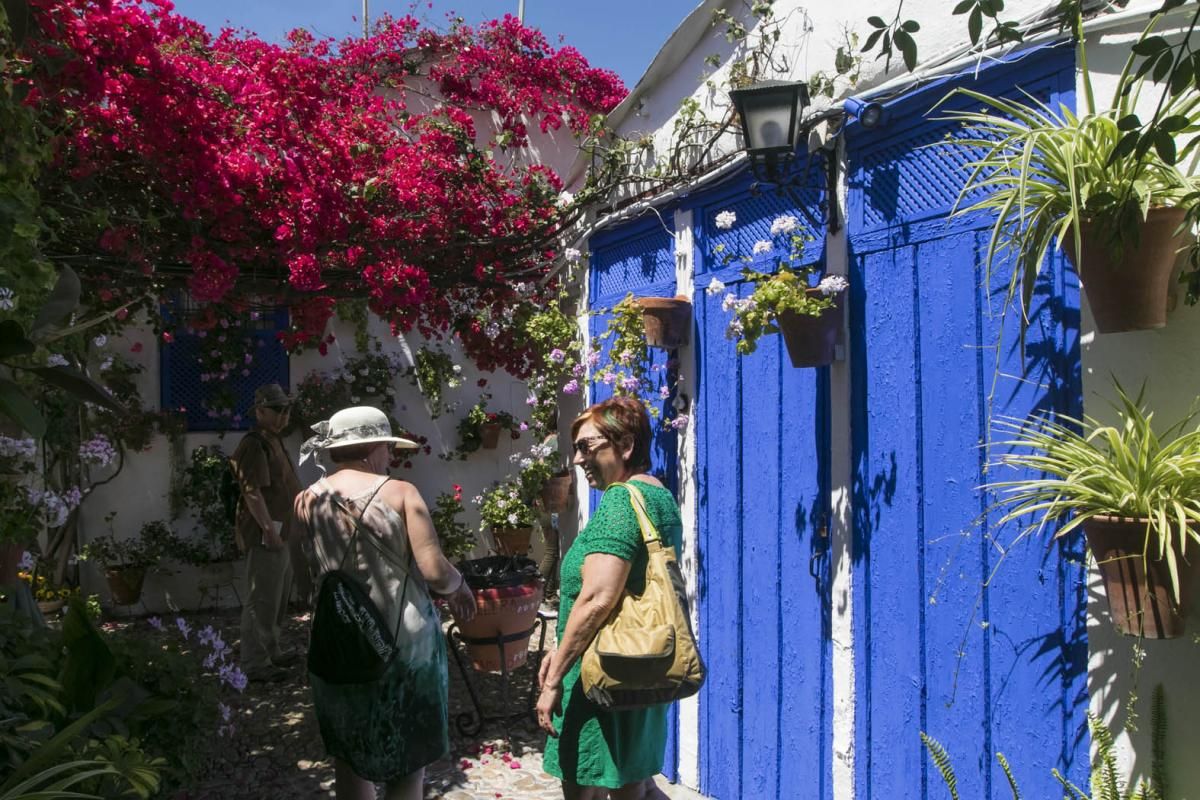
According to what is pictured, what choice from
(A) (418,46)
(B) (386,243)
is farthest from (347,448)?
(A) (418,46)

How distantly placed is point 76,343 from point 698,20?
10.1 feet

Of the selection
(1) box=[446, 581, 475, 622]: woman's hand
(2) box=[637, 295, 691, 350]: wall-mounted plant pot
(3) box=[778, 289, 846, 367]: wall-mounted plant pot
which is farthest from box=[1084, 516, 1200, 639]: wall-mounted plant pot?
(2) box=[637, 295, 691, 350]: wall-mounted plant pot

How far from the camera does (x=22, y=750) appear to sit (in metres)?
2.09

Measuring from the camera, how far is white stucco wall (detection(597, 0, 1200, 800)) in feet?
7.34

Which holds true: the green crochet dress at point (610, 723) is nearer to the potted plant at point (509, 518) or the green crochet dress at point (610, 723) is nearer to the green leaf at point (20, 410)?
the green leaf at point (20, 410)

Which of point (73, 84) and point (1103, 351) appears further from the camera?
point (73, 84)

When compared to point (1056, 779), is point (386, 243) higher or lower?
higher

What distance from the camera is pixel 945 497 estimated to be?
2.88 meters

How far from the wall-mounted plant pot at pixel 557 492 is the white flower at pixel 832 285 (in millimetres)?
3601

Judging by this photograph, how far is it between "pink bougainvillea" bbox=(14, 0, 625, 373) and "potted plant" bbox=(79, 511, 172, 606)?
107 inches

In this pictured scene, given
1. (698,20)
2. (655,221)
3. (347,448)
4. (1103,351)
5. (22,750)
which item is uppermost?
(698,20)

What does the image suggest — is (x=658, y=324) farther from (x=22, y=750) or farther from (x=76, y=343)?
(x=22, y=750)

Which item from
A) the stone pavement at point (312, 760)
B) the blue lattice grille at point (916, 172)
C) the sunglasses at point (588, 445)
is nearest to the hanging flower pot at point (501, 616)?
the stone pavement at point (312, 760)

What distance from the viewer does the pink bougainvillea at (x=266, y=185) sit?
4.34 meters
